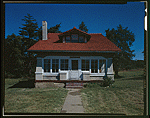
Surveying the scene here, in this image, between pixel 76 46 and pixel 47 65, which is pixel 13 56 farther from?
pixel 76 46

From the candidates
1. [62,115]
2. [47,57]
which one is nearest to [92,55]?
[47,57]

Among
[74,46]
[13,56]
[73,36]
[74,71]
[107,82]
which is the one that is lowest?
[107,82]

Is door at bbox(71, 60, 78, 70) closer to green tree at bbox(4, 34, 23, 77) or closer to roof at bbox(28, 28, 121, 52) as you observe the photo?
roof at bbox(28, 28, 121, 52)

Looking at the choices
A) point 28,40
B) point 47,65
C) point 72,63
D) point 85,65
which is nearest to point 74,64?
point 72,63

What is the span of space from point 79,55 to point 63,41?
261 cm

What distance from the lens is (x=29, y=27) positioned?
19203 mm

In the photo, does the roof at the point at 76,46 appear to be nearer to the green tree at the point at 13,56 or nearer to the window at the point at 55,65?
the window at the point at 55,65

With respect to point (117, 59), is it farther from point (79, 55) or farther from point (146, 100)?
point (146, 100)

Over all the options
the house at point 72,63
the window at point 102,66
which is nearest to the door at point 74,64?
the house at point 72,63

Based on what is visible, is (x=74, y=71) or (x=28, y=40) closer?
(x=74, y=71)

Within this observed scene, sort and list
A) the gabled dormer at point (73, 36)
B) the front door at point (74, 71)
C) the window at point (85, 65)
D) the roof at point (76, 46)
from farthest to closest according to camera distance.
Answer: the gabled dormer at point (73, 36), the window at point (85, 65), the front door at point (74, 71), the roof at point (76, 46)

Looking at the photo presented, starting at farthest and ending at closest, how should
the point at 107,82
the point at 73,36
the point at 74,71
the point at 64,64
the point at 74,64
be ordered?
the point at 73,36 < the point at 74,64 < the point at 64,64 < the point at 74,71 < the point at 107,82

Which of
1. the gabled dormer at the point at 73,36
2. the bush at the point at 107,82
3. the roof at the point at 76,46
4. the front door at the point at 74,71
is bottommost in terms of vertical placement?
the bush at the point at 107,82

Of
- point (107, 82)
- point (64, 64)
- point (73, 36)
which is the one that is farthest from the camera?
point (73, 36)
